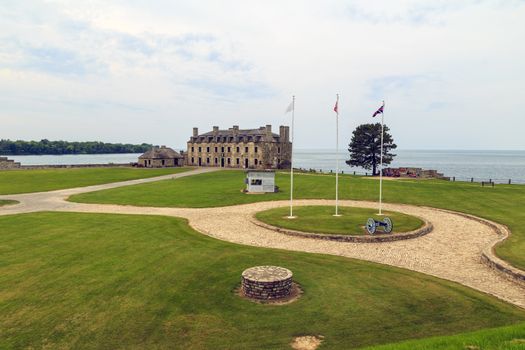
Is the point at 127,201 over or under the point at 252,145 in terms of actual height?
under

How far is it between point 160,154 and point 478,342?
8390 cm

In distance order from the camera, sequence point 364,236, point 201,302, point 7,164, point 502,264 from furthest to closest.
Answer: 1. point 7,164
2. point 364,236
3. point 502,264
4. point 201,302

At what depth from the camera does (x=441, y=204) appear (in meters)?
33.3

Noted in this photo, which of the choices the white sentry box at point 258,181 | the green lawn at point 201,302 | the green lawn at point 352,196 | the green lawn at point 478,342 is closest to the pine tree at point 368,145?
the green lawn at point 352,196

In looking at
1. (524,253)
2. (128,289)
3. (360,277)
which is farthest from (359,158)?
(128,289)

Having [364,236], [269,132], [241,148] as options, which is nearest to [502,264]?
[364,236]

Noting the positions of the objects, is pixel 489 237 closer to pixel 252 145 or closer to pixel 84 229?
pixel 84 229

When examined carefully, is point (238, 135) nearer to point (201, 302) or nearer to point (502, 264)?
point (502, 264)

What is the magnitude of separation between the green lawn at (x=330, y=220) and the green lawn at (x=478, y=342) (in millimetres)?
13104

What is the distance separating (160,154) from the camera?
85.9m

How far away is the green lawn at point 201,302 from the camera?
1017 cm

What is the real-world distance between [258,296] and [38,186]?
4581cm

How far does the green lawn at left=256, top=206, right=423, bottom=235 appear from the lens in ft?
74.6

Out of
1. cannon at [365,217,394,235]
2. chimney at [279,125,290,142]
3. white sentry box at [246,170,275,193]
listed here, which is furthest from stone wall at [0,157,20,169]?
cannon at [365,217,394,235]
